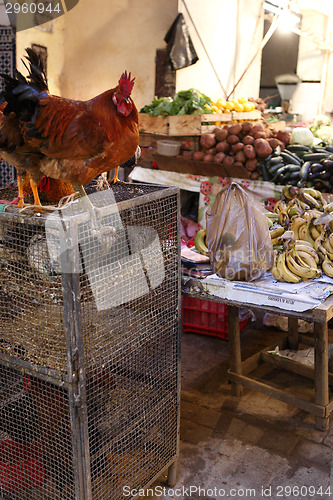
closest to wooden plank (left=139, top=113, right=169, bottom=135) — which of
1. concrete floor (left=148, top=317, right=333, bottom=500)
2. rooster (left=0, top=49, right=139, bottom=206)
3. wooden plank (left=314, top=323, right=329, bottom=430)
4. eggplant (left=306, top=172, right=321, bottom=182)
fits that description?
eggplant (left=306, top=172, right=321, bottom=182)

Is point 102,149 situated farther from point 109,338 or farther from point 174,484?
point 174,484

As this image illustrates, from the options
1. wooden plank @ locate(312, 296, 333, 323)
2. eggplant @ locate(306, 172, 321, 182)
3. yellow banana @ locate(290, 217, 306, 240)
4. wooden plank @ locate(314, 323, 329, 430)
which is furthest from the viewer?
eggplant @ locate(306, 172, 321, 182)

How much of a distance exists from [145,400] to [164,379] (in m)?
0.16

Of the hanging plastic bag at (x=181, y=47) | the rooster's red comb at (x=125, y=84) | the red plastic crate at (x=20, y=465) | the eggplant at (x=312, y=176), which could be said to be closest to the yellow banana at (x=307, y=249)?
the rooster's red comb at (x=125, y=84)

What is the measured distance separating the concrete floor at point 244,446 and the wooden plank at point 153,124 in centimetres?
319

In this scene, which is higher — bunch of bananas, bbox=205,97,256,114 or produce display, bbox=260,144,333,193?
bunch of bananas, bbox=205,97,256,114

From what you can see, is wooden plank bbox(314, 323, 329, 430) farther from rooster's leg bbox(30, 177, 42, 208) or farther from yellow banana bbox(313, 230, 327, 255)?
rooster's leg bbox(30, 177, 42, 208)

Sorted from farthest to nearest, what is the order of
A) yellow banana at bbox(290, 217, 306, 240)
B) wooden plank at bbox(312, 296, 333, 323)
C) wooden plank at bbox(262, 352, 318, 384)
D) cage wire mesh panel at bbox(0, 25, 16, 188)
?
cage wire mesh panel at bbox(0, 25, 16, 188), wooden plank at bbox(262, 352, 318, 384), yellow banana at bbox(290, 217, 306, 240), wooden plank at bbox(312, 296, 333, 323)

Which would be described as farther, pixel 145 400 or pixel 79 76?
pixel 79 76

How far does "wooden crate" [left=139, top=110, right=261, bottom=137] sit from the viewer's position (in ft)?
18.3

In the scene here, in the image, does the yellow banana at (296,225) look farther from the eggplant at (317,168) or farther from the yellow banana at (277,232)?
the eggplant at (317,168)

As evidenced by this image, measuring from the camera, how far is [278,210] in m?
3.39

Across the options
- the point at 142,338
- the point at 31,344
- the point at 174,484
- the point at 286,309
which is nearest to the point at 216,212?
the point at 286,309

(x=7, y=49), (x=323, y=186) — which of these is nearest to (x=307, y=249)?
(x=323, y=186)
